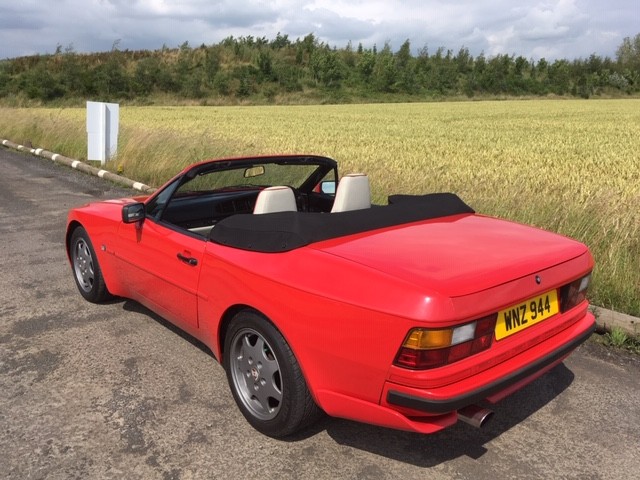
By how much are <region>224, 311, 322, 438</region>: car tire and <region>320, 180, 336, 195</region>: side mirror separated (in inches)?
62.8

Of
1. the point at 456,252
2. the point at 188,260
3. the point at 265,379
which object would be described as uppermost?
the point at 456,252

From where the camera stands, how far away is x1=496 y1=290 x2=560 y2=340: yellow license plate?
2.32 m

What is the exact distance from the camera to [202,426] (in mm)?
2824

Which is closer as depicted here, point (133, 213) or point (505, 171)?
point (133, 213)

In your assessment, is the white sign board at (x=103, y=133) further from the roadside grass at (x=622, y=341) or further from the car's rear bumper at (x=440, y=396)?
the car's rear bumper at (x=440, y=396)

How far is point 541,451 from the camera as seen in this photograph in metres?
2.64

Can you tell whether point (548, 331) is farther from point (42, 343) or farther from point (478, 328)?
point (42, 343)

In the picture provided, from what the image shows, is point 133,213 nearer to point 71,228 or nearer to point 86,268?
point 86,268

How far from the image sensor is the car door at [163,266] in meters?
3.12

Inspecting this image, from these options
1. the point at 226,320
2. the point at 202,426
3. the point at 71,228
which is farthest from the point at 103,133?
the point at 202,426

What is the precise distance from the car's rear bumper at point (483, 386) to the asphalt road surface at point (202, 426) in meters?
0.47

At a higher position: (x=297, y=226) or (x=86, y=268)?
(x=297, y=226)

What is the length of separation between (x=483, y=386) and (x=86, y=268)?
350 centimetres

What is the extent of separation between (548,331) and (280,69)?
60520 mm
